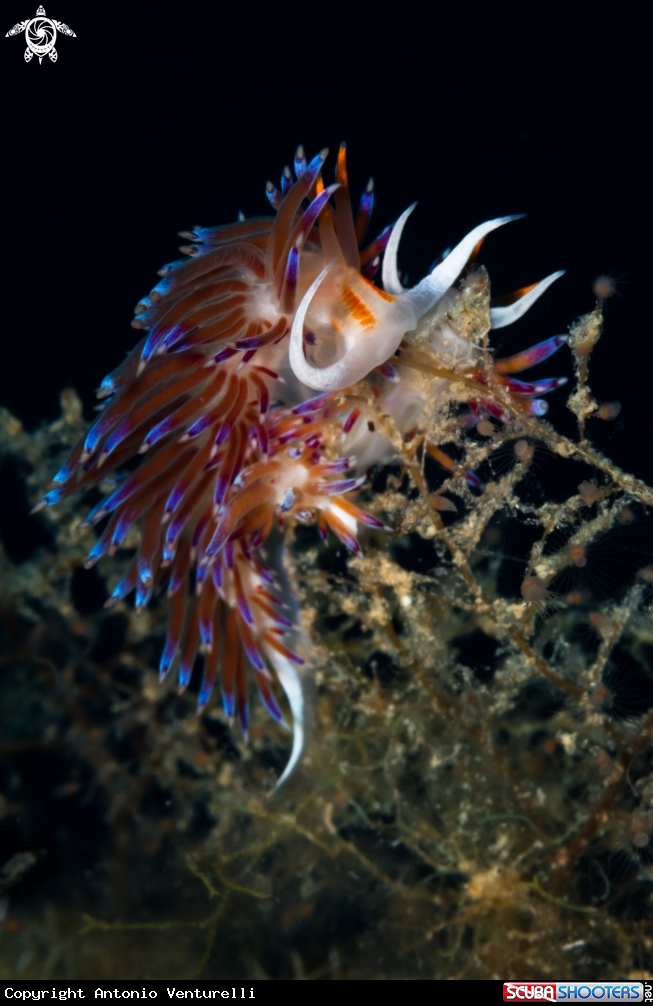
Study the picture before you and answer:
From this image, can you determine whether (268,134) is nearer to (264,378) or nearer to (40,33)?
(40,33)

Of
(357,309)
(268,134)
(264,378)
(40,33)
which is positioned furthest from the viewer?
(40,33)

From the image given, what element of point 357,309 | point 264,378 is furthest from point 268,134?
point 357,309

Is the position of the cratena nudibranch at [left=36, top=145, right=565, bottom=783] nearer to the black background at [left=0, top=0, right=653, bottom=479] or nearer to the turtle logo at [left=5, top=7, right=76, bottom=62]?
the black background at [left=0, top=0, right=653, bottom=479]

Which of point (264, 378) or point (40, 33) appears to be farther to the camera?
point (40, 33)

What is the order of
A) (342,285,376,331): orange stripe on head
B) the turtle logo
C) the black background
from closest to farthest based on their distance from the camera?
(342,285,376,331): orange stripe on head
the black background
the turtle logo

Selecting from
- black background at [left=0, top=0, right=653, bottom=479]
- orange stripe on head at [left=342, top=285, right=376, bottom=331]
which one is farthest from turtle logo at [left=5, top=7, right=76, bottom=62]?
orange stripe on head at [left=342, top=285, right=376, bottom=331]

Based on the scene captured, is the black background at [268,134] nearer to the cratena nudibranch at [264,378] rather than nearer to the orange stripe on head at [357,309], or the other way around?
the cratena nudibranch at [264,378]

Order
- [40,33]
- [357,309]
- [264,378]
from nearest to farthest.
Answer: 1. [357,309]
2. [264,378]
3. [40,33]
